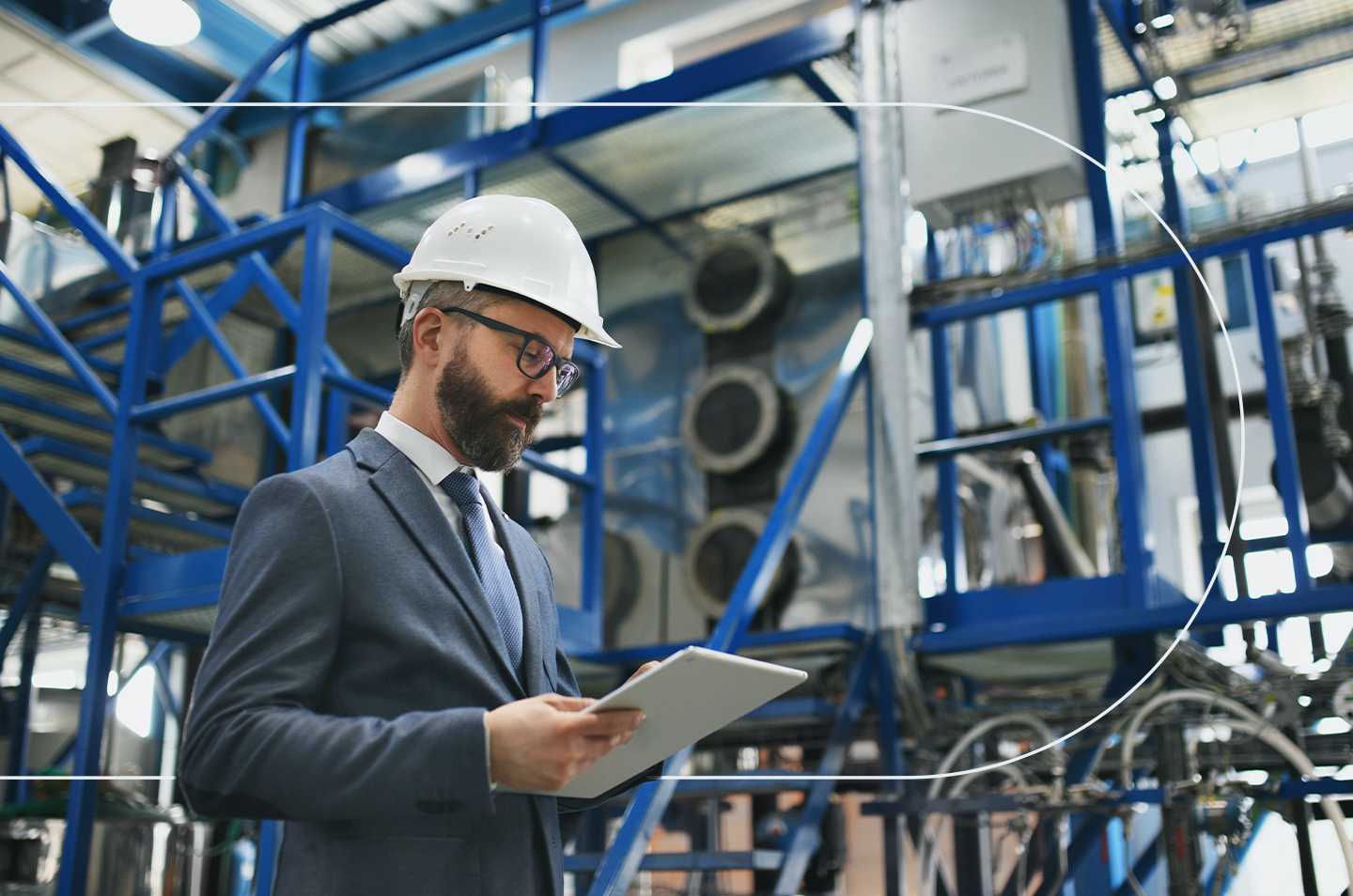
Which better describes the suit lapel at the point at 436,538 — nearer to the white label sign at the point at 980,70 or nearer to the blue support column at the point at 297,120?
the white label sign at the point at 980,70

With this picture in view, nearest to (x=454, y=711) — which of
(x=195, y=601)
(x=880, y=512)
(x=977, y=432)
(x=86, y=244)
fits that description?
(x=195, y=601)

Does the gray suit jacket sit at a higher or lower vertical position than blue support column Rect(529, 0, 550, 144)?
lower

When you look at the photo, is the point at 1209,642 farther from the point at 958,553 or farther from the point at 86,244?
the point at 86,244

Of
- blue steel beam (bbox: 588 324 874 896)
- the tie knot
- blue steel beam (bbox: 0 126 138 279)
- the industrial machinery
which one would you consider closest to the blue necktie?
the tie knot

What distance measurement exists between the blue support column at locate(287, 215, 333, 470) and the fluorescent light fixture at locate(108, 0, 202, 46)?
3.78 feet

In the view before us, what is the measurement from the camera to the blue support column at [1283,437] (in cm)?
436

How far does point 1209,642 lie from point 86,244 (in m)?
4.91

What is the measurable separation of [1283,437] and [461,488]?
340 centimetres

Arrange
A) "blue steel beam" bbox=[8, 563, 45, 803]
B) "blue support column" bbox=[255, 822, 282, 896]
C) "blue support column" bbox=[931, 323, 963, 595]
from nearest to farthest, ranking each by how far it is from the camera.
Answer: "blue support column" bbox=[255, 822, 282, 896] < "blue support column" bbox=[931, 323, 963, 595] < "blue steel beam" bbox=[8, 563, 45, 803]

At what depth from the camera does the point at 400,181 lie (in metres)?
7.32

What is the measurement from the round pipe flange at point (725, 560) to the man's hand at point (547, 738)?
17.7ft

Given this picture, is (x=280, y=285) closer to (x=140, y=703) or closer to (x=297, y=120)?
(x=297, y=120)

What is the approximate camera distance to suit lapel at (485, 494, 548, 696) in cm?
188

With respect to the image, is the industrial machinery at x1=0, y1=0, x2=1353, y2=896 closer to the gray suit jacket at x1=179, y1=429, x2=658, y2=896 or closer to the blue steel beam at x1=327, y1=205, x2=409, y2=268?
the blue steel beam at x1=327, y1=205, x2=409, y2=268
